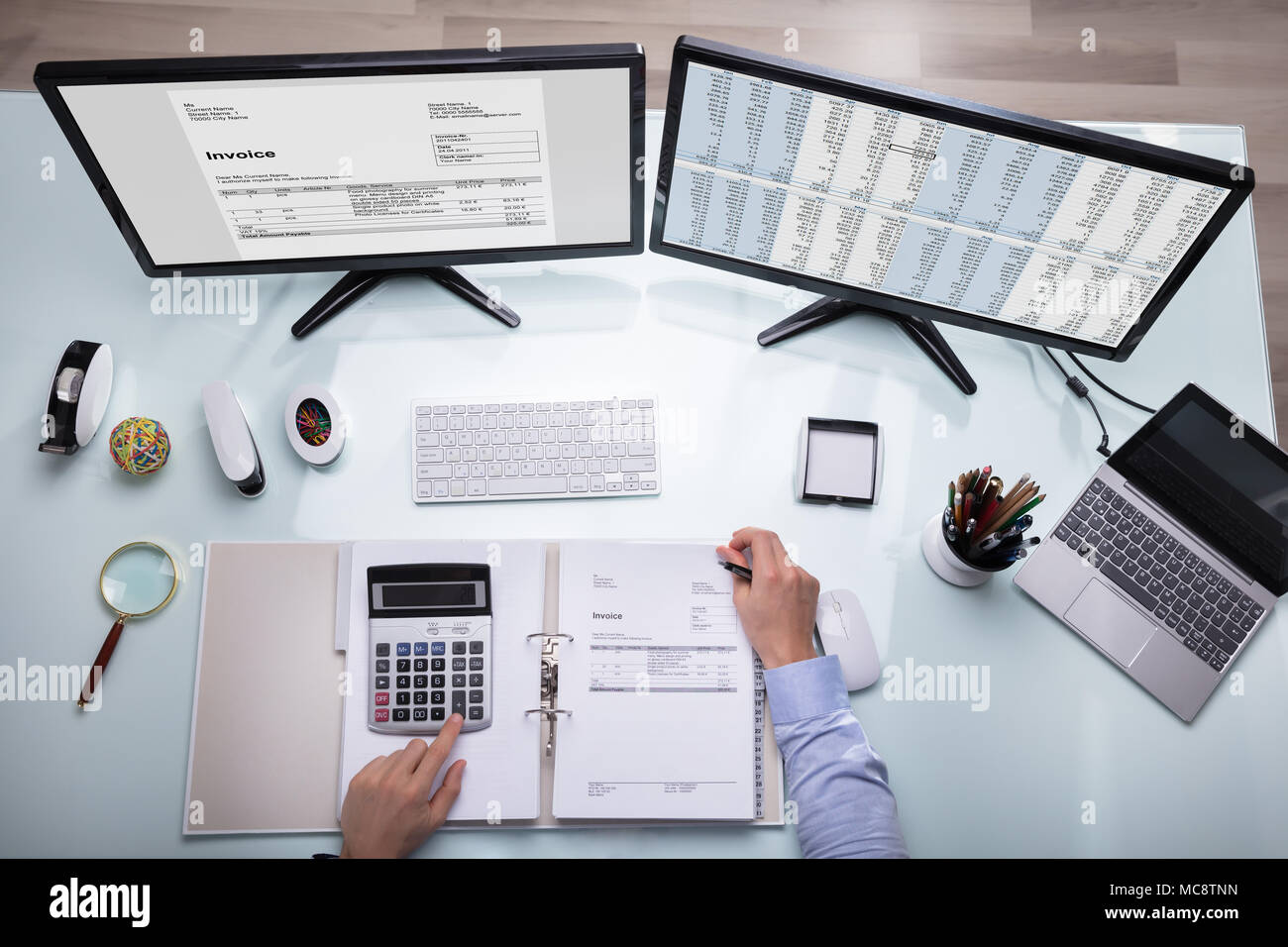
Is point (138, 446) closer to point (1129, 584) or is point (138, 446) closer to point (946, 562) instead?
point (946, 562)

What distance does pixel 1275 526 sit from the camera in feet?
3.46

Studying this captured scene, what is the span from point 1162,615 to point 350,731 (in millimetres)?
1060

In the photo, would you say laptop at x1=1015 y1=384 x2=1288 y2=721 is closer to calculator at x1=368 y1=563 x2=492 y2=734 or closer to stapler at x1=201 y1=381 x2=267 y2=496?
calculator at x1=368 y1=563 x2=492 y2=734

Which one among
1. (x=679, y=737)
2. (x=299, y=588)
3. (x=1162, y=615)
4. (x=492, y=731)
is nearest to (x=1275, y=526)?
(x=1162, y=615)

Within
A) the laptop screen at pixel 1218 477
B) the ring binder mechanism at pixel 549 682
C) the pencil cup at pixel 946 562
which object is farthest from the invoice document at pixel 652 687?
the laptop screen at pixel 1218 477

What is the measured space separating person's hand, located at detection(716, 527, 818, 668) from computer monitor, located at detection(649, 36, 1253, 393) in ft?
1.09

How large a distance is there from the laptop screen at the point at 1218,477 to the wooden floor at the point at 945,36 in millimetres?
902

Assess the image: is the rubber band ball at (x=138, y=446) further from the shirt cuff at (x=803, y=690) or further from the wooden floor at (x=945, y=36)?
the wooden floor at (x=945, y=36)

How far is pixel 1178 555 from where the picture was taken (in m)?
1.06

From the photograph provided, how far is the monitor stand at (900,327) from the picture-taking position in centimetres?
115

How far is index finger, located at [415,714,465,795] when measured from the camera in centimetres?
94

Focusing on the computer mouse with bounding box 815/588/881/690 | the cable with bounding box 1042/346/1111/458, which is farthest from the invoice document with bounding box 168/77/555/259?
the cable with bounding box 1042/346/1111/458
